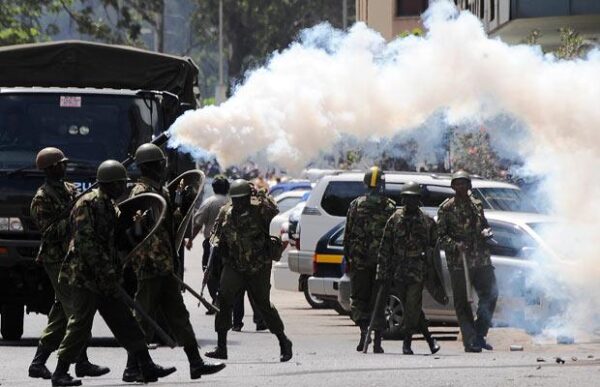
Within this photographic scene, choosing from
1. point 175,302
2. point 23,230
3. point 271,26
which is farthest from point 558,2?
point 271,26

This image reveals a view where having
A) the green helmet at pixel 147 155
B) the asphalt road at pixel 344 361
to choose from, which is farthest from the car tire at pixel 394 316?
the green helmet at pixel 147 155

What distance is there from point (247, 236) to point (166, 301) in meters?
2.15

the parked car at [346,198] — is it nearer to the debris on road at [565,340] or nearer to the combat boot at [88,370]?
the debris on road at [565,340]

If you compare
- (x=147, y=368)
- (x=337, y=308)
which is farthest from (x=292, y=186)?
(x=147, y=368)

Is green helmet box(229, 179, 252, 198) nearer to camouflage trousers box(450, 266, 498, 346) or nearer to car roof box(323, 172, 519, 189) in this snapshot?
camouflage trousers box(450, 266, 498, 346)

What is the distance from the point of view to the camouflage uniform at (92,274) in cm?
1191

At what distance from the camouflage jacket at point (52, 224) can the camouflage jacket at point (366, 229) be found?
12.3 ft

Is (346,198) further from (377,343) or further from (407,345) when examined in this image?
(407,345)

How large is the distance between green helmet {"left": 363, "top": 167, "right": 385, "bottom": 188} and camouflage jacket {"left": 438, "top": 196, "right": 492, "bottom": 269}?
31.8 inches

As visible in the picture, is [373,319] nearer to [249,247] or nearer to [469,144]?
[249,247]

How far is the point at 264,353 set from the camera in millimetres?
15953

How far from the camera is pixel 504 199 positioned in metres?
19.4

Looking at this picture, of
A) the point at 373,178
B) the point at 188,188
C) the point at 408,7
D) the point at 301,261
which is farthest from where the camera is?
the point at 408,7

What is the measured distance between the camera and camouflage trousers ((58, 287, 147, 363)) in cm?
1202
